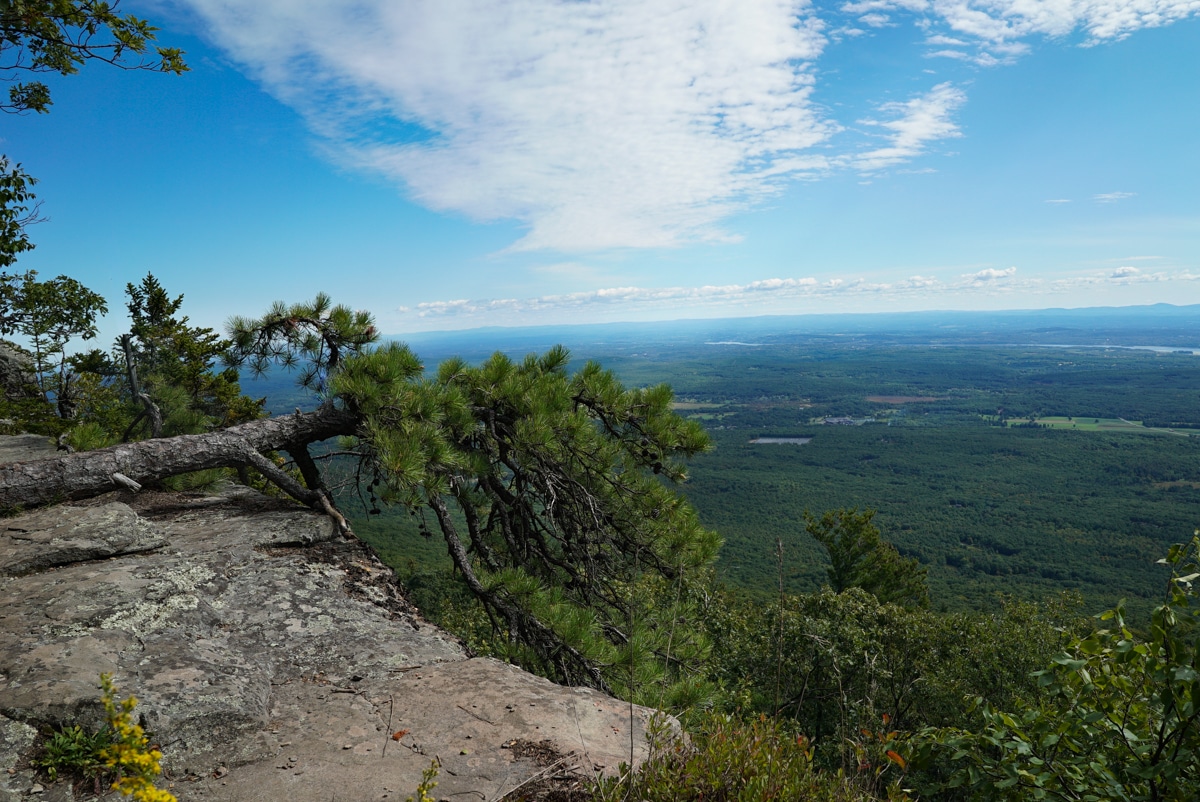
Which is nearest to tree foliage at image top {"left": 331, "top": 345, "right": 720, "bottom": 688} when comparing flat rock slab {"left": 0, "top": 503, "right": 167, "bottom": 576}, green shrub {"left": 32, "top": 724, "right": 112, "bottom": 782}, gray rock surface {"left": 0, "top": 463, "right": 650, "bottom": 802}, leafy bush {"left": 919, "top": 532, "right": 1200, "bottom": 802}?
gray rock surface {"left": 0, "top": 463, "right": 650, "bottom": 802}

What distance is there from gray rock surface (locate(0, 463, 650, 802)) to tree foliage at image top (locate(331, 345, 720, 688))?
0.74 metres

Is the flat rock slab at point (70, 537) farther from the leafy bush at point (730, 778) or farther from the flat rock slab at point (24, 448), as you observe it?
the leafy bush at point (730, 778)

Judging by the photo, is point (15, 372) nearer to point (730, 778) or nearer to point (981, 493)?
point (730, 778)

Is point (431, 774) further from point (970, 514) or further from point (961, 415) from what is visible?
point (961, 415)

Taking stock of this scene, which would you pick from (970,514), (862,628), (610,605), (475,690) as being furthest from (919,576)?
(970,514)

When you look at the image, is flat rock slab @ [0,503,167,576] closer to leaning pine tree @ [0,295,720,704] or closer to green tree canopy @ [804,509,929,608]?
leaning pine tree @ [0,295,720,704]

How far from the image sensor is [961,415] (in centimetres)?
18425

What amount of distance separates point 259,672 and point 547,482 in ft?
8.76

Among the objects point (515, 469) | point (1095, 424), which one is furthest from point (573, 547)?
point (1095, 424)

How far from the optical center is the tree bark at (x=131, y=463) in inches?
194

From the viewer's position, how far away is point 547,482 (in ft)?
17.7

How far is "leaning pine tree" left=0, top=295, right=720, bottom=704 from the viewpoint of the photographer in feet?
15.5

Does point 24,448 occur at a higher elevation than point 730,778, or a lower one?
higher

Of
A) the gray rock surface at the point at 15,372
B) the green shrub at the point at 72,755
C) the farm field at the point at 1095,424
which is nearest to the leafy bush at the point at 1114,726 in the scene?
the green shrub at the point at 72,755
